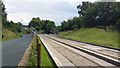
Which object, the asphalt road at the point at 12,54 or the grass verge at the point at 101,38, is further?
the grass verge at the point at 101,38

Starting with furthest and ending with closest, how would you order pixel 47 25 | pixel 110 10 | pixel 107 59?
1. pixel 47 25
2. pixel 110 10
3. pixel 107 59

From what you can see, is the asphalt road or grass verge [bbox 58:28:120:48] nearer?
the asphalt road

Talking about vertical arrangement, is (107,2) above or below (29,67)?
above

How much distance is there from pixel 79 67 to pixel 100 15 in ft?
300

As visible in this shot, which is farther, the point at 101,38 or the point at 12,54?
the point at 101,38

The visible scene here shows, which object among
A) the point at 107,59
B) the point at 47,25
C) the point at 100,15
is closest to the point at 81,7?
the point at 47,25

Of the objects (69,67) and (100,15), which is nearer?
(69,67)

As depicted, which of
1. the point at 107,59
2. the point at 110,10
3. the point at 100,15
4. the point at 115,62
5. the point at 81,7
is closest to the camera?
the point at 115,62

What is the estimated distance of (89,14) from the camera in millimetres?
113125

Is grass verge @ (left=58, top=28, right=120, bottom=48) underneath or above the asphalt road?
underneath

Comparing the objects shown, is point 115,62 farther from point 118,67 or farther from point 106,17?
point 106,17

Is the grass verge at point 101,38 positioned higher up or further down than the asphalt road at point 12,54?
further down

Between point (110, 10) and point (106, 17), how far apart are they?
3153 mm

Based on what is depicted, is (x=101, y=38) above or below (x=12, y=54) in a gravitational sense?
below
